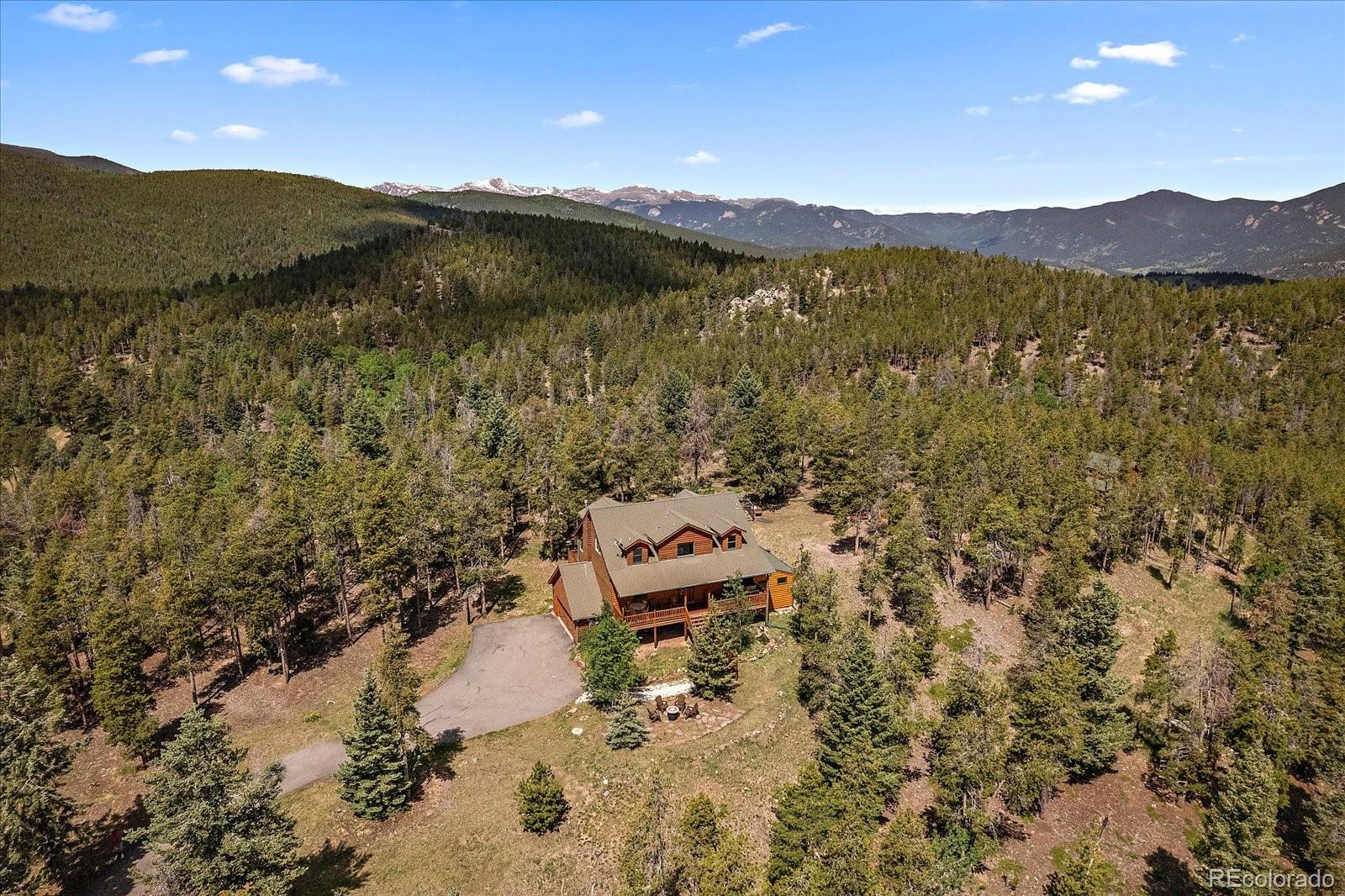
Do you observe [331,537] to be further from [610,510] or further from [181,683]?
[610,510]

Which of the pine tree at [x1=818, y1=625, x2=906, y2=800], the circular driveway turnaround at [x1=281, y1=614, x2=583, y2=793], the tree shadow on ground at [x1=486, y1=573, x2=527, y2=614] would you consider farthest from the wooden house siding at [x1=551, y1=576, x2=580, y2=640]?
the pine tree at [x1=818, y1=625, x2=906, y2=800]

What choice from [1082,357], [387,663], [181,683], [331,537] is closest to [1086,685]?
[387,663]

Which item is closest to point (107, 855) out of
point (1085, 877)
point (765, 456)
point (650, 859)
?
point (650, 859)

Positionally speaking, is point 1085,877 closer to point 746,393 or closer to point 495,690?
point 495,690

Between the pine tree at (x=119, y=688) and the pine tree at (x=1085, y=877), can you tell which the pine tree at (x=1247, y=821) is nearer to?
the pine tree at (x=1085, y=877)

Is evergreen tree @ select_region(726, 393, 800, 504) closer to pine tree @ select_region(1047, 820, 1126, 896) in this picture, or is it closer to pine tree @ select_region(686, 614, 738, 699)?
pine tree @ select_region(686, 614, 738, 699)

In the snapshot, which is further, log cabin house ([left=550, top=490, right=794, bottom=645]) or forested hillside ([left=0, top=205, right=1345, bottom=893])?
log cabin house ([left=550, top=490, right=794, bottom=645])

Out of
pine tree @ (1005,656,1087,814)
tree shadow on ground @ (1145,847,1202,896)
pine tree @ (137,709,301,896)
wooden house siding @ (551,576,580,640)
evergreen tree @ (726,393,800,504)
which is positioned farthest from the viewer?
evergreen tree @ (726,393,800,504)
